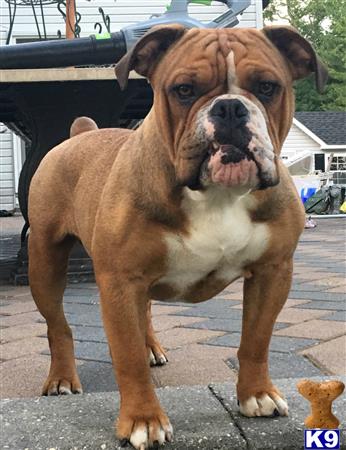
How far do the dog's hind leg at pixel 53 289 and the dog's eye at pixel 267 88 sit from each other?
108cm

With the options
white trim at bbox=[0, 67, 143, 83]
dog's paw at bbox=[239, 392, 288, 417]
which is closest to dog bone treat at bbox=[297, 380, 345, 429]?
dog's paw at bbox=[239, 392, 288, 417]

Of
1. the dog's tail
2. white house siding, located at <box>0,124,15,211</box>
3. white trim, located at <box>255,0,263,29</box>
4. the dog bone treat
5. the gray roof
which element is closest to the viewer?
the dog bone treat

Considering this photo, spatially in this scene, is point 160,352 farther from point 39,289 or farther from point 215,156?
point 215,156

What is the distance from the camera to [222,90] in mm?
1841

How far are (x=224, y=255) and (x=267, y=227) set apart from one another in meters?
0.15

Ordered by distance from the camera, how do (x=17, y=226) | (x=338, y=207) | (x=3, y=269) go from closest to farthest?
1. (x=3, y=269)
2. (x=17, y=226)
3. (x=338, y=207)

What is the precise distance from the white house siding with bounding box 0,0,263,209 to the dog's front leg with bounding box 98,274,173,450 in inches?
471

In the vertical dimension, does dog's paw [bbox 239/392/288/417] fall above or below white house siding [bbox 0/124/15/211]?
above

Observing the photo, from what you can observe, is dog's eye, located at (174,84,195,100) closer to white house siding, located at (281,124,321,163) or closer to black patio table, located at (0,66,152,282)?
black patio table, located at (0,66,152,282)

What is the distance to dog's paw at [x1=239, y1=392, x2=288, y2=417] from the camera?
6.86 ft

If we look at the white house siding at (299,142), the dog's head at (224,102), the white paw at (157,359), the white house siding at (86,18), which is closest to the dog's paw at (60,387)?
the white paw at (157,359)

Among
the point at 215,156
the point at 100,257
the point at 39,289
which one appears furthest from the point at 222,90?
the point at 39,289

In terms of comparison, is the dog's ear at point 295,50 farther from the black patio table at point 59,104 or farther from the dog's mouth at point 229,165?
the black patio table at point 59,104

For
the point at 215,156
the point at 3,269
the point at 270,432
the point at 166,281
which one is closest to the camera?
the point at 215,156
